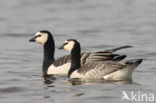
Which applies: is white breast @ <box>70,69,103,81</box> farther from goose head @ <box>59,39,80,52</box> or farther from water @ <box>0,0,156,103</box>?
goose head @ <box>59,39,80,52</box>

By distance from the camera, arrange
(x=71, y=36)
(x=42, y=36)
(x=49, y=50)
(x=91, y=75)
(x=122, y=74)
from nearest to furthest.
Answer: (x=122, y=74) → (x=91, y=75) → (x=42, y=36) → (x=49, y=50) → (x=71, y=36)

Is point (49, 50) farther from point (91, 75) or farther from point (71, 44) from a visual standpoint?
point (91, 75)

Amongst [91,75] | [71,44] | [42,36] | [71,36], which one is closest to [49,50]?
[42,36]

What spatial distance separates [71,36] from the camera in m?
23.9

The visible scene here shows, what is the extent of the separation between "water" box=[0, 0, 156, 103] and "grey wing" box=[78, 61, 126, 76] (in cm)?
51

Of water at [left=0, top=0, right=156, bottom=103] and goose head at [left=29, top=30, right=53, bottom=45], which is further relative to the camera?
goose head at [left=29, top=30, right=53, bottom=45]

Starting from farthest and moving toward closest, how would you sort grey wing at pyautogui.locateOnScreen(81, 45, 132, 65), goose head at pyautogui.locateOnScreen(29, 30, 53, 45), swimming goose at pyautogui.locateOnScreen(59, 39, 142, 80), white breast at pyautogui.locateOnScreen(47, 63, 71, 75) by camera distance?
1. goose head at pyautogui.locateOnScreen(29, 30, 53, 45)
2. white breast at pyautogui.locateOnScreen(47, 63, 71, 75)
3. grey wing at pyautogui.locateOnScreen(81, 45, 132, 65)
4. swimming goose at pyautogui.locateOnScreen(59, 39, 142, 80)

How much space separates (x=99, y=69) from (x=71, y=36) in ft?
25.5

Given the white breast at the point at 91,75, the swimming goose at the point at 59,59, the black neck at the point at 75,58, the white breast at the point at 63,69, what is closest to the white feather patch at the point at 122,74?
the white breast at the point at 91,75

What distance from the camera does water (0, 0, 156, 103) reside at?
14789 mm

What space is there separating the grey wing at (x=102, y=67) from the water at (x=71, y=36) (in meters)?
0.51

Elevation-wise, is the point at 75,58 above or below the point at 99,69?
above

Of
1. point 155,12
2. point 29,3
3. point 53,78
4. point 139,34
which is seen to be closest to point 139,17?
point 155,12

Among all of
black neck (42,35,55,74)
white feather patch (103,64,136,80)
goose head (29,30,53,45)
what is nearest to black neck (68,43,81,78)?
white feather patch (103,64,136,80)
